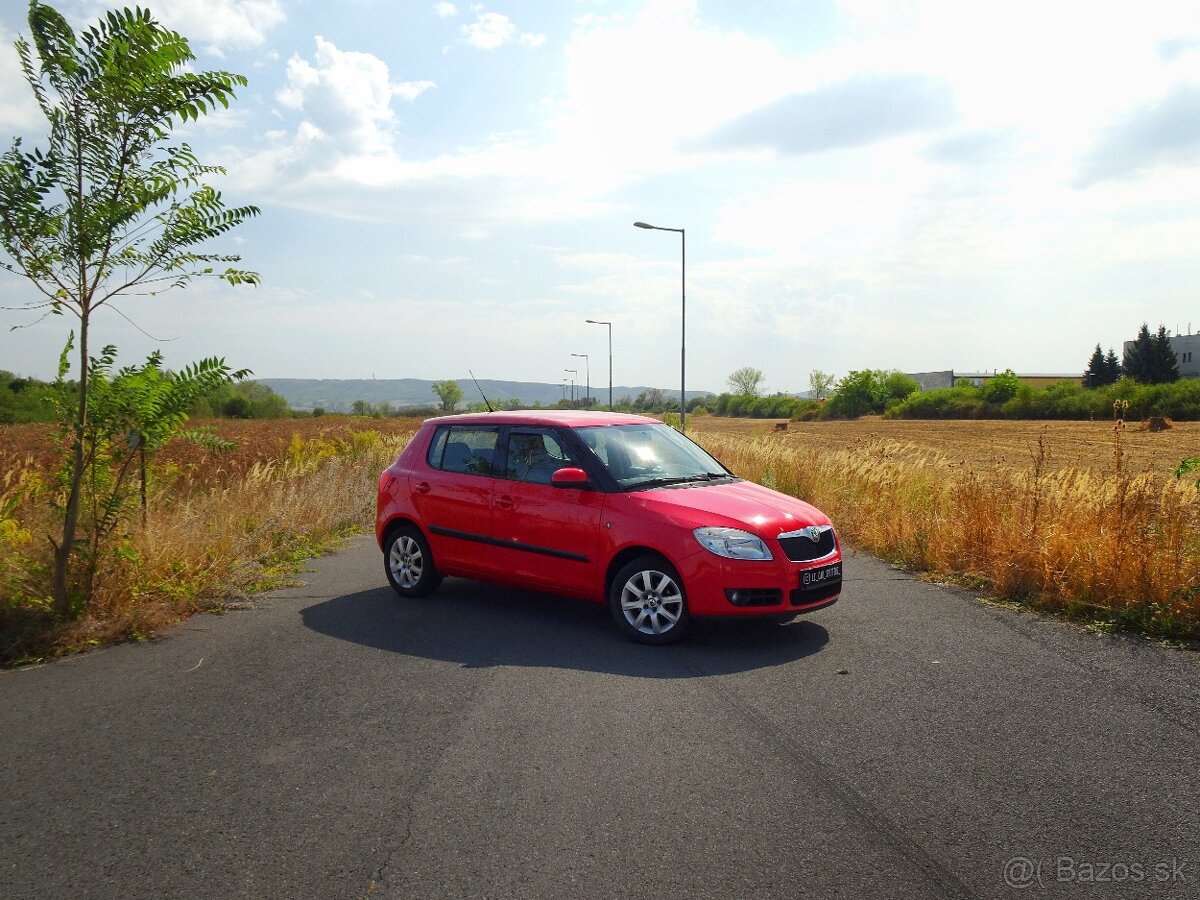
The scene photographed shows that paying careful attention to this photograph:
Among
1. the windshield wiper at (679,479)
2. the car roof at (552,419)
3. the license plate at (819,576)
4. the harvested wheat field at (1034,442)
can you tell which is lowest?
the harvested wheat field at (1034,442)

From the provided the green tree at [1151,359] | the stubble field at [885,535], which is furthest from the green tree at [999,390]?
the stubble field at [885,535]

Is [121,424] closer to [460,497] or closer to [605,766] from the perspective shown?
[460,497]

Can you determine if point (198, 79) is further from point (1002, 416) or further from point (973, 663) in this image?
point (1002, 416)

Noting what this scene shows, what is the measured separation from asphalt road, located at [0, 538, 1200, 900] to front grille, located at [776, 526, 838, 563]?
649 mm

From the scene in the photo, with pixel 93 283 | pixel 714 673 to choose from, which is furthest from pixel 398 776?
pixel 93 283

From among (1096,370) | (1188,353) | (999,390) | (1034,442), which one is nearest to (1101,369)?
(1096,370)

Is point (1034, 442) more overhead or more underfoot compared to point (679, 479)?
more underfoot

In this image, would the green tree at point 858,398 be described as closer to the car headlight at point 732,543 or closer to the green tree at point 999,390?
the green tree at point 999,390

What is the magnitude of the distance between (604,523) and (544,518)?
25.8 inches

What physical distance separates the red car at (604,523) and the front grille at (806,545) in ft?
0.04

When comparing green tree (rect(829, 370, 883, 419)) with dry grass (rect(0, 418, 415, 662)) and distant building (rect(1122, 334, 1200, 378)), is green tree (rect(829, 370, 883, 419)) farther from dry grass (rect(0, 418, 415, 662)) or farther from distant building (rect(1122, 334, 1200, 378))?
dry grass (rect(0, 418, 415, 662))

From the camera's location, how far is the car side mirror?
7281 millimetres

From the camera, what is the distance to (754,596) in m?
6.73

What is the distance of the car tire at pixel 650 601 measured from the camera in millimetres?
6840
